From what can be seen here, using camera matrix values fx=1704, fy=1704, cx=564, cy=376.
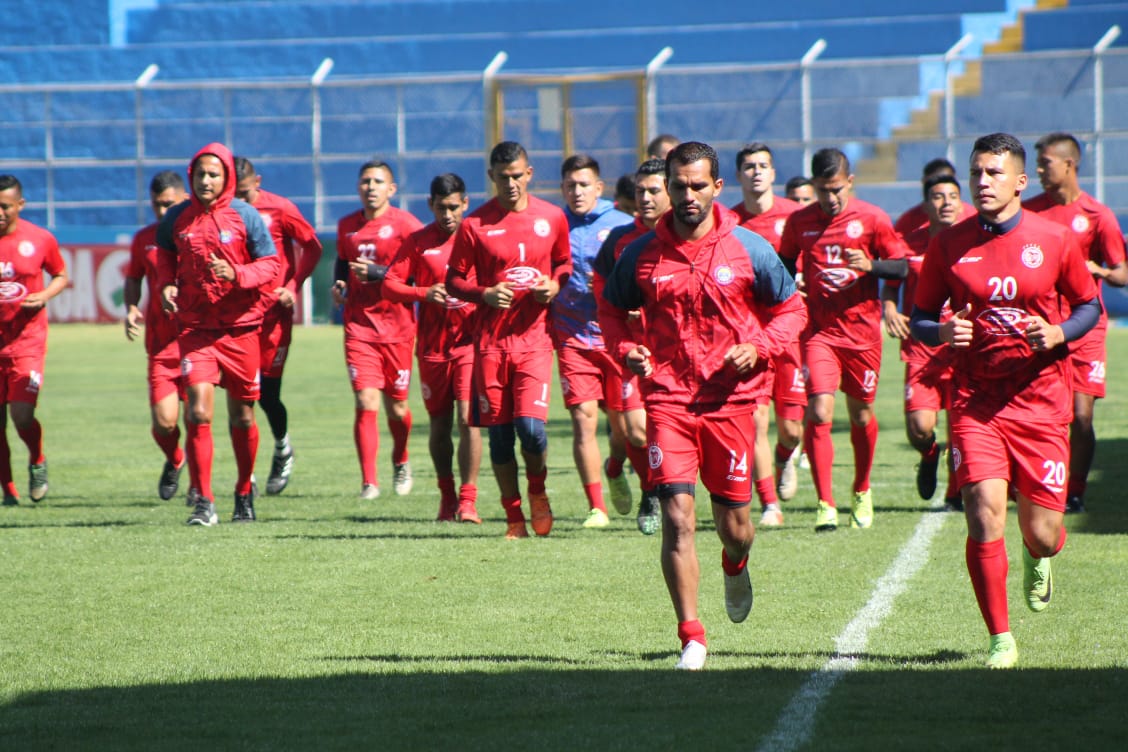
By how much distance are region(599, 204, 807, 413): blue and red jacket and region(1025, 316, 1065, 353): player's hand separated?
910 millimetres

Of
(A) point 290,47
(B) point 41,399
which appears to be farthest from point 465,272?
(A) point 290,47

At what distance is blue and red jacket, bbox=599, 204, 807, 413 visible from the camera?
638cm

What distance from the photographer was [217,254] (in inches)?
409

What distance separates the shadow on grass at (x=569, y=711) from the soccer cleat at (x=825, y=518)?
362cm

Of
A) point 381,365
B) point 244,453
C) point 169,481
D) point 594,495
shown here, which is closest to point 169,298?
point 244,453

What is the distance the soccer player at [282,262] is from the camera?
11648mm

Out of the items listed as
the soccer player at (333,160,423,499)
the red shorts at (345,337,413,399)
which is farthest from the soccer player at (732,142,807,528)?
the red shorts at (345,337,413,399)

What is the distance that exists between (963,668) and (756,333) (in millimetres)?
1446

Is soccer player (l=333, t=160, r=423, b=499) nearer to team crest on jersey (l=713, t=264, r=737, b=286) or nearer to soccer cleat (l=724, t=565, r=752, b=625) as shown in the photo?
soccer cleat (l=724, t=565, r=752, b=625)

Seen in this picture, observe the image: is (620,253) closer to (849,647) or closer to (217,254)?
(849,647)

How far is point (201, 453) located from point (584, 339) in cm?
246

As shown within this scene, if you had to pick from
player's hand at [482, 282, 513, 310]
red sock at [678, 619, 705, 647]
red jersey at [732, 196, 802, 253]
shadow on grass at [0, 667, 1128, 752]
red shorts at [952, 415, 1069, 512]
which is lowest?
shadow on grass at [0, 667, 1128, 752]

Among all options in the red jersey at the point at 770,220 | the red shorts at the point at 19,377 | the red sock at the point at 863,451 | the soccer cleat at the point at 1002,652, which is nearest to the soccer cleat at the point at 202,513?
the red shorts at the point at 19,377

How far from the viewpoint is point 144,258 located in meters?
12.3
